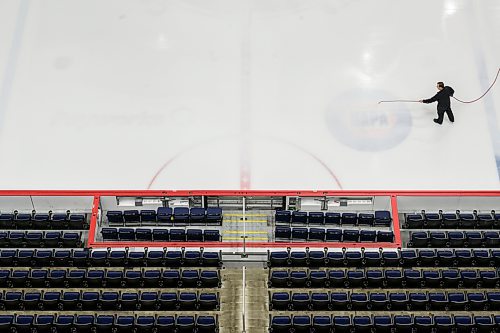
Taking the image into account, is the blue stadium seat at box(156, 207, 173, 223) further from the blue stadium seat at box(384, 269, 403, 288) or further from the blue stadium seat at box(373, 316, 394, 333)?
the blue stadium seat at box(373, 316, 394, 333)

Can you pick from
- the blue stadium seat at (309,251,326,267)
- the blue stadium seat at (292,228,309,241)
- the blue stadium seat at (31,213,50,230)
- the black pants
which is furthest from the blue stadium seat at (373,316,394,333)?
the blue stadium seat at (31,213,50,230)

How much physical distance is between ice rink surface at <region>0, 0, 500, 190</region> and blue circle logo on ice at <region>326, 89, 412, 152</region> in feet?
0.09

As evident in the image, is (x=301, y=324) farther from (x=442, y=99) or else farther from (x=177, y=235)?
(x=442, y=99)

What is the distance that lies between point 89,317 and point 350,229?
516cm

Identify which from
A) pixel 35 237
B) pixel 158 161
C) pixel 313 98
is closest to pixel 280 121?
pixel 313 98

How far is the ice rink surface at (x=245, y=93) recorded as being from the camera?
724 inches

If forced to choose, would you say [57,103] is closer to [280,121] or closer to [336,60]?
[280,121]

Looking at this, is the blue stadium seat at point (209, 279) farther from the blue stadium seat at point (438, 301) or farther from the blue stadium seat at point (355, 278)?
the blue stadium seat at point (438, 301)

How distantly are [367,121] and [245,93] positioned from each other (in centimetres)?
260

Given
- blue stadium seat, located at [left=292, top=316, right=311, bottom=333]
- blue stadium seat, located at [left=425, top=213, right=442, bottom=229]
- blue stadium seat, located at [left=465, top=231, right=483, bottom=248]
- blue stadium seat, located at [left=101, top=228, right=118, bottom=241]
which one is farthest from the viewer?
blue stadium seat, located at [left=425, top=213, right=442, bottom=229]

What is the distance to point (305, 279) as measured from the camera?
53.9 ft

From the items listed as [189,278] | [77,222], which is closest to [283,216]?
[189,278]

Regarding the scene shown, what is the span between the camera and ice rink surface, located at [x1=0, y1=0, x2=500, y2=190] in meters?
18.4

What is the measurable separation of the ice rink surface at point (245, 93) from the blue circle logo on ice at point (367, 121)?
0.03 metres
